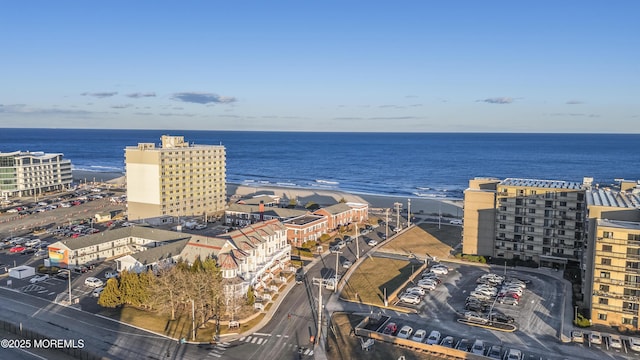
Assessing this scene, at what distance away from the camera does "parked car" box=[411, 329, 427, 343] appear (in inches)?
1730

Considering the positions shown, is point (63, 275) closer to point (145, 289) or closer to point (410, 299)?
point (145, 289)

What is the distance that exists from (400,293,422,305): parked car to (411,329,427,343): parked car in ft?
25.8

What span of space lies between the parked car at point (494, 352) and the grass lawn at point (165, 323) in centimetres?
2235

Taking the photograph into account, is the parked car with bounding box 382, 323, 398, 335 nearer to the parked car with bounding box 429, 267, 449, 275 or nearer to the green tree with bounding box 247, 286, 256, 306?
the green tree with bounding box 247, 286, 256, 306

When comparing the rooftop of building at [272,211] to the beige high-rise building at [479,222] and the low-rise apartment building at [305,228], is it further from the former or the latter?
the beige high-rise building at [479,222]

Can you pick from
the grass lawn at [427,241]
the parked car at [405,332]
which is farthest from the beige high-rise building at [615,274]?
the grass lawn at [427,241]

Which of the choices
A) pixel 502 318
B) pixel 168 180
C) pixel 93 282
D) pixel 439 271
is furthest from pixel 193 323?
pixel 168 180

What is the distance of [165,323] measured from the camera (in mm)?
47969

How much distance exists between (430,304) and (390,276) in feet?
33.9

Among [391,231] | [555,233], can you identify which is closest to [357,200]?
[391,231]

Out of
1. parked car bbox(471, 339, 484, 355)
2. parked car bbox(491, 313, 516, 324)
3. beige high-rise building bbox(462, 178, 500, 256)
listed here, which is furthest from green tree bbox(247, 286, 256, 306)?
beige high-rise building bbox(462, 178, 500, 256)

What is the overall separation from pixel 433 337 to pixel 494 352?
5.38 metres

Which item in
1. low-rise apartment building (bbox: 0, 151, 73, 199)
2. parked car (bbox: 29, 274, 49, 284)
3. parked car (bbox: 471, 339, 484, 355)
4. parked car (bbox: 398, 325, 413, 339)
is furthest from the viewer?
low-rise apartment building (bbox: 0, 151, 73, 199)

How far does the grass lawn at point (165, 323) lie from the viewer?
150 feet
